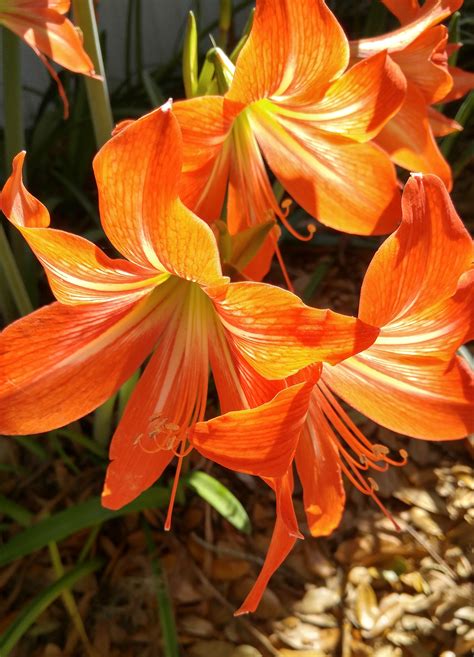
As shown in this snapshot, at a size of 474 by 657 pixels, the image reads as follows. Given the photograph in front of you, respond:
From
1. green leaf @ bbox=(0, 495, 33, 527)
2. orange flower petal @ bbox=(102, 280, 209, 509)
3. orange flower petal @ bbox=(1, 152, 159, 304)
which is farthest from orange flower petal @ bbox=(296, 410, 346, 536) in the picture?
green leaf @ bbox=(0, 495, 33, 527)

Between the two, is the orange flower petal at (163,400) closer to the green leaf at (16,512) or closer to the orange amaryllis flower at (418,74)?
the orange amaryllis flower at (418,74)

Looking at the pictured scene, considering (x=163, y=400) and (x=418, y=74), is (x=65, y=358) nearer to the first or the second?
(x=163, y=400)

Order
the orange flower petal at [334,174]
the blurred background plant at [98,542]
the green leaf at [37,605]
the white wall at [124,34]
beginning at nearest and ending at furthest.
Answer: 1. the orange flower petal at [334,174]
2. the green leaf at [37,605]
3. the blurred background plant at [98,542]
4. the white wall at [124,34]

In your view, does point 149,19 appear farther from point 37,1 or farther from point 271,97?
point 271,97

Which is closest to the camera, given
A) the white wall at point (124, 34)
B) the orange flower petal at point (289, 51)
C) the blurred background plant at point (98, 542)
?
the orange flower petal at point (289, 51)

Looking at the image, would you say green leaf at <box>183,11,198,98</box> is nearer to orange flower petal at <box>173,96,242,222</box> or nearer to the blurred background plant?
orange flower petal at <box>173,96,242,222</box>

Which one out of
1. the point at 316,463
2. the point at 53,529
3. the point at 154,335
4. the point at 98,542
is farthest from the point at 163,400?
the point at 98,542

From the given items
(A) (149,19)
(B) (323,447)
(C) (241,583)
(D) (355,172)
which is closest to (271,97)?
(D) (355,172)

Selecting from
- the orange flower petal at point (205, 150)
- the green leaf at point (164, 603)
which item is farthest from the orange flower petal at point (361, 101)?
the green leaf at point (164, 603)
